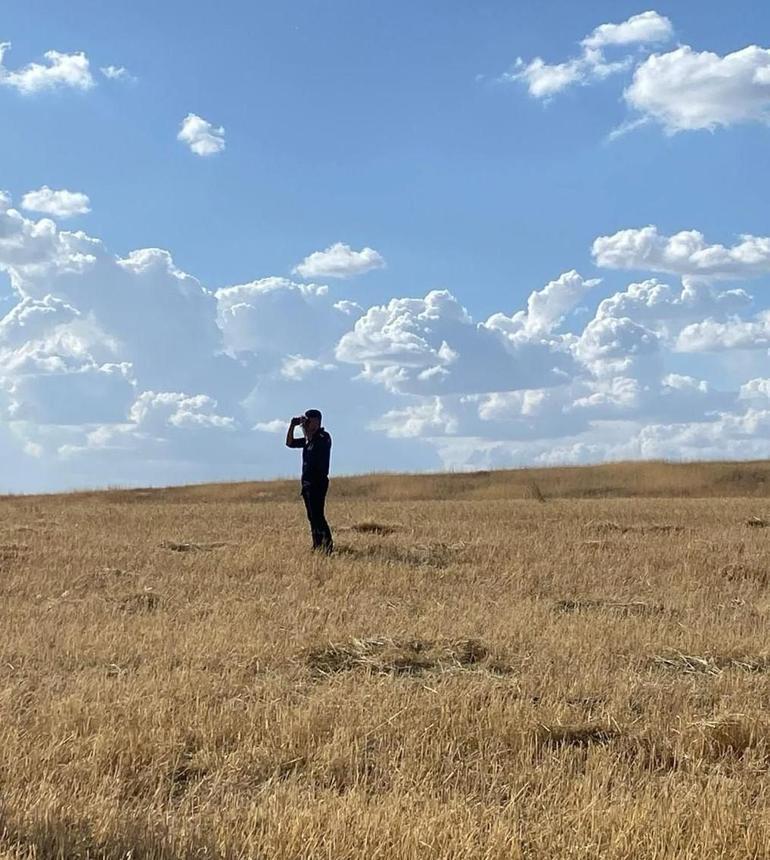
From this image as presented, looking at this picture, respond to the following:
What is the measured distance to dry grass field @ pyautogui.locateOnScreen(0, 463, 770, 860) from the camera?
4484mm

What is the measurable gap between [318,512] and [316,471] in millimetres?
608

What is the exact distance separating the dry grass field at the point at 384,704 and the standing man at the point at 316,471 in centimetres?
47

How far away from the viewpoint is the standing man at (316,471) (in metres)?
15.4

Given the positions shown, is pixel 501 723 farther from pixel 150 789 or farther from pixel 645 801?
pixel 150 789

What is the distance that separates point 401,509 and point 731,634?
17.2 meters

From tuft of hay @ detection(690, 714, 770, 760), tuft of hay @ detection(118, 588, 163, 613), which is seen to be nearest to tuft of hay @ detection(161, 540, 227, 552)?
tuft of hay @ detection(118, 588, 163, 613)

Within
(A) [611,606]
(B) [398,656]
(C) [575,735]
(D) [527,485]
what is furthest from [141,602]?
(D) [527,485]

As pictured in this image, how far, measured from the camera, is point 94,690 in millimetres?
6910

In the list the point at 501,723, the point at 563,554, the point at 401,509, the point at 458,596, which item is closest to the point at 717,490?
the point at 401,509

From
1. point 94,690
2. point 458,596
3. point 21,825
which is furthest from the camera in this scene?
point 458,596

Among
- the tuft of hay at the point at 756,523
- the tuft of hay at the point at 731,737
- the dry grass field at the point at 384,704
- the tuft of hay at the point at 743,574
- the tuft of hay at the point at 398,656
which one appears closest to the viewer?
the dry grass field at the point at 384,704

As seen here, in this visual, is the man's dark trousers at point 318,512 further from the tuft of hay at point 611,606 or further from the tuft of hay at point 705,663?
the tuft of hay at point 705,663

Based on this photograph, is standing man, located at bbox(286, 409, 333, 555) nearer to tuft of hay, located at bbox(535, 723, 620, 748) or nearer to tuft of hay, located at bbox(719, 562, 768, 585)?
tuft of hay, located at bbox(719, 562, 768, 585)

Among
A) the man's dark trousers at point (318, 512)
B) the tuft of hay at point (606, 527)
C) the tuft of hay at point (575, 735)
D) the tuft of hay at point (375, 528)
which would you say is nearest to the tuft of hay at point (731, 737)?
the tuft of hay at point (575, 735)
